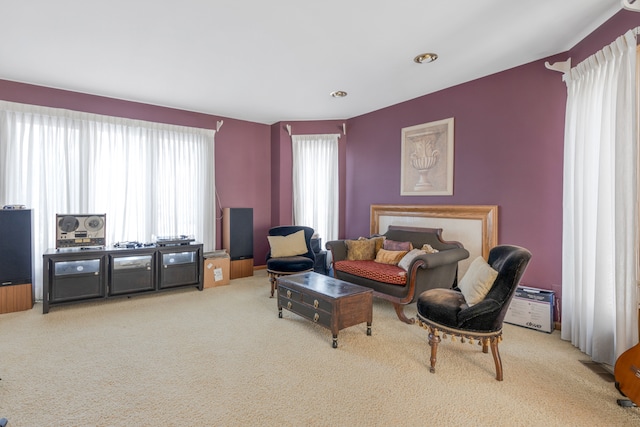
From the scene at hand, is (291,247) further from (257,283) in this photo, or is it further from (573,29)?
(573,29)

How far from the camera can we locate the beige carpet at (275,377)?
5.98 feet

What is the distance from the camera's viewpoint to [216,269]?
15.5 feet

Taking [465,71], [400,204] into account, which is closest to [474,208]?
[400,204]

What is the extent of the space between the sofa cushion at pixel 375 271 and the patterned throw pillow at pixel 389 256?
92 millimetres

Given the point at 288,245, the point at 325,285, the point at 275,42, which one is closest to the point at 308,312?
the point at 325,285

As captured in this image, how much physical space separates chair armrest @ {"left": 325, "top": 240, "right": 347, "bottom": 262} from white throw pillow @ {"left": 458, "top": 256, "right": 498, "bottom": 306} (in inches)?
73.1

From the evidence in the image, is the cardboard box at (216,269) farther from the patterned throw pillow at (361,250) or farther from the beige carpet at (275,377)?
the patterned throw pillow at (361,250)

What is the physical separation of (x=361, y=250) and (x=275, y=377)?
224cm

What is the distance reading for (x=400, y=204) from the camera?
15.2 feet

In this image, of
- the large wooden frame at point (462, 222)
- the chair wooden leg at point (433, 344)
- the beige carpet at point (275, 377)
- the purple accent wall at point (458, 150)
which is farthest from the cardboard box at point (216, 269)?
the chair wooden leg at point (433, 344)

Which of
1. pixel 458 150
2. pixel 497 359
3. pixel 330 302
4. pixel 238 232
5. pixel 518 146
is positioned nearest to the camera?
pixel 497 359

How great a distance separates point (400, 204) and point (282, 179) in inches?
86.0

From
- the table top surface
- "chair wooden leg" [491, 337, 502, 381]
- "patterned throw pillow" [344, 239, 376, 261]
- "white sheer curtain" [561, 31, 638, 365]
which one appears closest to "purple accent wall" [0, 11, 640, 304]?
"white sheer curtain" [561, 31, 638, 365]

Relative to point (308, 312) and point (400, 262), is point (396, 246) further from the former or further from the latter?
point (308, 312)
